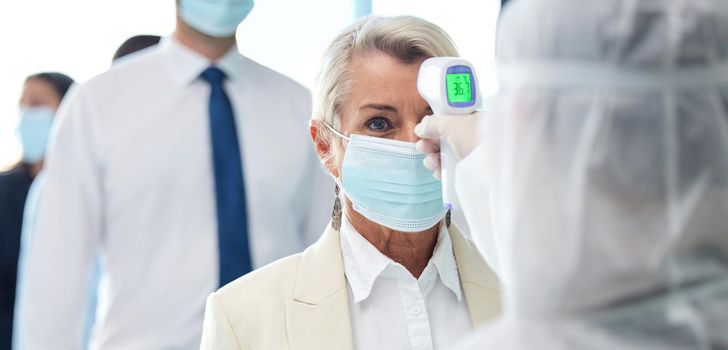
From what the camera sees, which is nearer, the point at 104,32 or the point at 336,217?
the point at 336,217

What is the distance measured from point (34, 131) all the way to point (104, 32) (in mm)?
631

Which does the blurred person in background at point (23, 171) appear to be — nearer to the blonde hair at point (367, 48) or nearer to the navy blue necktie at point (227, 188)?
the navy blue necktie at point (227, 188)

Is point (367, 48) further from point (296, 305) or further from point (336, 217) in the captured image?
point (296, 305)

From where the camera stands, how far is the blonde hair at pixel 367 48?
2.31m

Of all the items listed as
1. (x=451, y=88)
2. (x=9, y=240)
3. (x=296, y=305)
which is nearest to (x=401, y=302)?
(x=296, y=305)

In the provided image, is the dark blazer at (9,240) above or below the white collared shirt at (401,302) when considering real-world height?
below

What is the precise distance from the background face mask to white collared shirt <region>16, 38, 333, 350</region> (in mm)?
721

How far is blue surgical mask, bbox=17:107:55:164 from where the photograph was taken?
4.57 meters

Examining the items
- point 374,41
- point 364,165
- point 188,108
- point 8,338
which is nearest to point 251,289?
point 364,165

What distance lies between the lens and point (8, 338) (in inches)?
169

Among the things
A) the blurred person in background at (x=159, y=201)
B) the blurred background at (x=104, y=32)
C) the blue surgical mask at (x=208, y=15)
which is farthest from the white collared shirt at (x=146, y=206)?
the blurred background at (x=104, y=32)

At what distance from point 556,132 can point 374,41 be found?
4.21ft

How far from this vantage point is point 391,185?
7.60 feet

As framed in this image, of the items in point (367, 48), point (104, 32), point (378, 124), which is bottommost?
point (104, 32)
